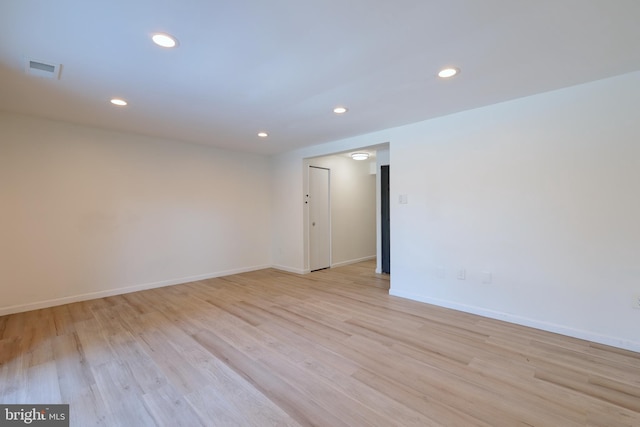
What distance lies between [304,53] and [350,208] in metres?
4.69

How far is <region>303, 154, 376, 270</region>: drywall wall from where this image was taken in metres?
6.17

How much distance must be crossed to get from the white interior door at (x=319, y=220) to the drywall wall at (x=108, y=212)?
4.51 feet

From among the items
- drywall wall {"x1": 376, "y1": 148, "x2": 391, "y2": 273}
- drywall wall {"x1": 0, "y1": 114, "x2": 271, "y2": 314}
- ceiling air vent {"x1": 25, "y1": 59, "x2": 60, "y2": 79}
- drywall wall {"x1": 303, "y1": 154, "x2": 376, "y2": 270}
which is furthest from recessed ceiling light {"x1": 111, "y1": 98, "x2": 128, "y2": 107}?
drywall wall {"x1": 376, "y1": 148, "x2": 391, "y2": 273}

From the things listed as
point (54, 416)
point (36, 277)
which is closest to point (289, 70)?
point (54, 416)

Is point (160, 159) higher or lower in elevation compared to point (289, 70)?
lower

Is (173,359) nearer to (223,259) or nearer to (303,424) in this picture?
(303,424)

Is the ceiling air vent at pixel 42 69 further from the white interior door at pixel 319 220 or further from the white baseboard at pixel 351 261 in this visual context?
the white baseboard at pixel 351 261

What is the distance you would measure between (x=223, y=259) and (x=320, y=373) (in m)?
3.83

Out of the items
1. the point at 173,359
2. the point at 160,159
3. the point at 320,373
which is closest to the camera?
the point at 320,373

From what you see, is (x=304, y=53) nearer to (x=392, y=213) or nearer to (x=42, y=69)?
(x=42, y=69)

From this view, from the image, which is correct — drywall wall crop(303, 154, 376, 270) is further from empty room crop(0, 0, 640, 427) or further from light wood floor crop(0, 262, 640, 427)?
light wood floor crop(0, 262, 640, 427)

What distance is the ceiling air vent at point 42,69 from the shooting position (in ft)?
7.24

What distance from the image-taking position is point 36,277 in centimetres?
356

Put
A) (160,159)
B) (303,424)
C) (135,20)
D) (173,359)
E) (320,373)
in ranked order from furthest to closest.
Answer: (160,159), (173,359), (320,373), (135,20), (303,424)
